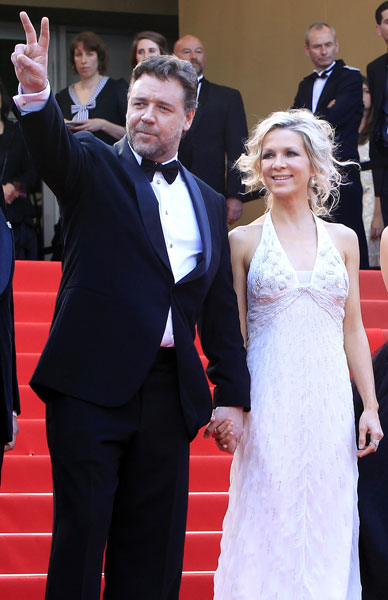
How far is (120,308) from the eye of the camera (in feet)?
9.00

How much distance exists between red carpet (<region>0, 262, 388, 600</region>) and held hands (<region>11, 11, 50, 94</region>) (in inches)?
78.8

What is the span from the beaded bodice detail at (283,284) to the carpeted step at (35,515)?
1.22 m

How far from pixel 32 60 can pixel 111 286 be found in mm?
625

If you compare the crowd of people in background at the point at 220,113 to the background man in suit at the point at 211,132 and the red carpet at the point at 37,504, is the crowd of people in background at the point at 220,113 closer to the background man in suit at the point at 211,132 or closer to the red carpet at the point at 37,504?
the background man in suit at the point at 211,132

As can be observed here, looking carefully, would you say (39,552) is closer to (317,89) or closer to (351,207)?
(351,207)

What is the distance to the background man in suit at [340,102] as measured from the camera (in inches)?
261

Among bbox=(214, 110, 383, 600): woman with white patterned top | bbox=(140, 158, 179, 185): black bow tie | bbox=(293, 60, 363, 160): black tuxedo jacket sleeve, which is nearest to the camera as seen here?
bbox=(140, 158, 179, 185): black bow tie

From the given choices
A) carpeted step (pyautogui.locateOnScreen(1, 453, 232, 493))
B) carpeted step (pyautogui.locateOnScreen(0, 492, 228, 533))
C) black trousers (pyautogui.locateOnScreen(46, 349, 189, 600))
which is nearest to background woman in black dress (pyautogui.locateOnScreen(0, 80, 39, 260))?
carpeted step (pyautogui.locateOnScreen(1, 453, 232, 493))

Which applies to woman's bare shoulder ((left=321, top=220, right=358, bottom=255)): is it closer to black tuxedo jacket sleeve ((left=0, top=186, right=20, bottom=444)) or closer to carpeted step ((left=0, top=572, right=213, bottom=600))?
black tuxedo jacket sleeve ((left=0, top=186, right=20, bottom=444))

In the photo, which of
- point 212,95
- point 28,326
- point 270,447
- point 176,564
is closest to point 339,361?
point 270,447

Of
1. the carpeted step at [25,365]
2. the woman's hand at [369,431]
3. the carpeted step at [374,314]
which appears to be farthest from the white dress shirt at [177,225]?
the carpeted step at [374,314]

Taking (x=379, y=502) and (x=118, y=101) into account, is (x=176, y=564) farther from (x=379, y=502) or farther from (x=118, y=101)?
(x=118, y=101)

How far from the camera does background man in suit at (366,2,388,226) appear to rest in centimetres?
665

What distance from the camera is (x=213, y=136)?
22.5 feet
